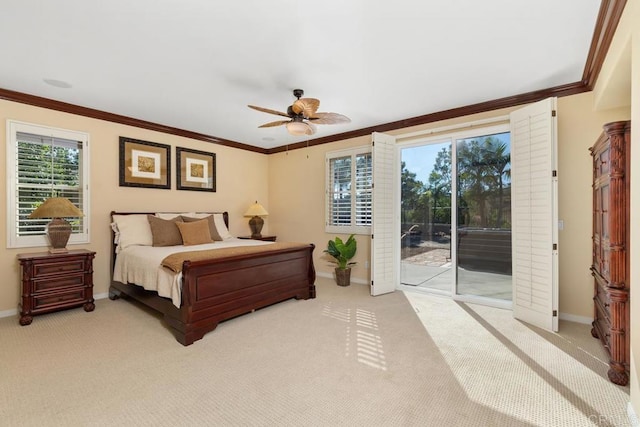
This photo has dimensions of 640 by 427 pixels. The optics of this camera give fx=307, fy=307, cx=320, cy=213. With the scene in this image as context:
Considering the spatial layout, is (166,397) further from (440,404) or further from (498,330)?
(498,330)

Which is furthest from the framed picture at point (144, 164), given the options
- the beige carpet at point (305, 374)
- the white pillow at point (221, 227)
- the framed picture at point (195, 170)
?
the beige carpet at point (305, 374)

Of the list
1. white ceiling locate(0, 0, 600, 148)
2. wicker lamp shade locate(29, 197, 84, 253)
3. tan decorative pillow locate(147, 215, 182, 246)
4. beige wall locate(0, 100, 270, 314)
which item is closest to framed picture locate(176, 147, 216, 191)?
beige wall locate(0, 100, 270, 314)

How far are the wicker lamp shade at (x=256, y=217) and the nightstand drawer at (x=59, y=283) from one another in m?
2.61

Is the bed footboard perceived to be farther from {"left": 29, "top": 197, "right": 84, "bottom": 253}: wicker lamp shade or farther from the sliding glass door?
the sliding glass door

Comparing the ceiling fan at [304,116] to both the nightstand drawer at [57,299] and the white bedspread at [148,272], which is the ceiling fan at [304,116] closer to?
the white bedspread at [148,272]

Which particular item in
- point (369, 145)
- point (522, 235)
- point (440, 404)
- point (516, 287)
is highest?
point (369, 145)

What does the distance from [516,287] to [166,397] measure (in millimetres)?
3469

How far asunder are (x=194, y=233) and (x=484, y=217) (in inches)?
153

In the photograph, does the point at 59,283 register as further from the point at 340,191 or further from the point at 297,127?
the point at 340,191

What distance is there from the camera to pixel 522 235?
3309mm

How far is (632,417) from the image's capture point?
66.7 inches

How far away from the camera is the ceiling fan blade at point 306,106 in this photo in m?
2.93

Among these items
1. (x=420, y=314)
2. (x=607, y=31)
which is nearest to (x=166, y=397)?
(x=420, y=314)

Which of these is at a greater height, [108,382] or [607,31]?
[607,31]
